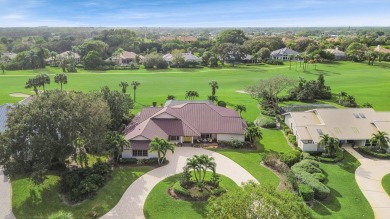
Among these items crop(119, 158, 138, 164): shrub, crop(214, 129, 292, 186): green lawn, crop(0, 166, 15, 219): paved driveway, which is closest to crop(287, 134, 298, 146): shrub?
crop(214, 129, 292, 186): green lawn

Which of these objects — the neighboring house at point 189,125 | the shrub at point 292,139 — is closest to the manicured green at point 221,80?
the shrub at point 292,139

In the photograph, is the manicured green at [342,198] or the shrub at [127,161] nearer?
the manicured green at [342,198]

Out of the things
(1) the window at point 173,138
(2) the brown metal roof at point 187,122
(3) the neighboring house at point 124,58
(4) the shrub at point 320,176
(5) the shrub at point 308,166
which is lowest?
(4) the shrub at point 320,176

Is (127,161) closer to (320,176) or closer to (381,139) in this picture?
(320,176)

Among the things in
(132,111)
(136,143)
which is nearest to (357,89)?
(132,111)

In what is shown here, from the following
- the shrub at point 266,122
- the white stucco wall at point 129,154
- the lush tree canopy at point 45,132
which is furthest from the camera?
the shrub at point 266,122

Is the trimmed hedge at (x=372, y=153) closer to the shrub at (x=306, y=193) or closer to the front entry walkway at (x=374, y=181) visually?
the front entry walkway at (x=374, y=181)

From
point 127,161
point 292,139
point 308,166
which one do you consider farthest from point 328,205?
point 127,161

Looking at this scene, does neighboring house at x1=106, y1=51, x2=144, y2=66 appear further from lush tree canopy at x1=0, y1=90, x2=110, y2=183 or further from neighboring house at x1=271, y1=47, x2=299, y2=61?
lush tree canopy at x1=0, y1=90, x2=110, y2=183
